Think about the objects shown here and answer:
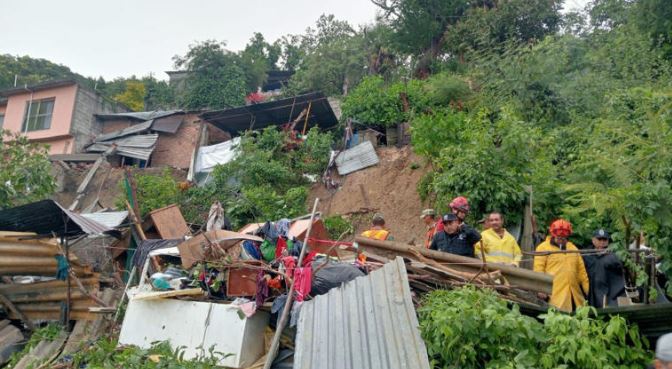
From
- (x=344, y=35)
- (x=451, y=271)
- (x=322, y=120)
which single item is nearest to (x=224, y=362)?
(x=451, y=271)

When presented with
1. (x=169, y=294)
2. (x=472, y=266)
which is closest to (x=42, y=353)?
(x=169, y=294)

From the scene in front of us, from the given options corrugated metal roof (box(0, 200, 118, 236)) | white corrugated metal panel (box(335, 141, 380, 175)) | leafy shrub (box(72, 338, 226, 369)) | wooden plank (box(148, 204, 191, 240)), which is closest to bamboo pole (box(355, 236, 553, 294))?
leafy shrub (box(72, 338, 226, 369))

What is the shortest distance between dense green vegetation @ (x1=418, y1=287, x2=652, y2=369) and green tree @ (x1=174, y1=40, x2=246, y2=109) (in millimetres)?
21524

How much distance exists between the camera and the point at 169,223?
1300 centimetres

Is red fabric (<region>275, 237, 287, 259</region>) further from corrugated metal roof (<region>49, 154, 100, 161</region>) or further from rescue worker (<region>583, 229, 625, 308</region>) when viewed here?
corrugated metal roof (<region>49, 154, 100, 161</region>)

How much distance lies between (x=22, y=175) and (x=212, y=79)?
14.1m

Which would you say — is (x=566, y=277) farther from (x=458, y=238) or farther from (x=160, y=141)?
(x=160, y=141)

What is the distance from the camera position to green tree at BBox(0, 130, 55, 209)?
1151 centimetres

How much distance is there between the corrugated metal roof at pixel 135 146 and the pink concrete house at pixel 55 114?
1.29 meters

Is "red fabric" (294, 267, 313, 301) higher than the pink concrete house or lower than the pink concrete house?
lower

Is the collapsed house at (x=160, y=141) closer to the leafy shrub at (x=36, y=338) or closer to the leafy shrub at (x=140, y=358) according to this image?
the leafy shrub at (x=36, y=338)

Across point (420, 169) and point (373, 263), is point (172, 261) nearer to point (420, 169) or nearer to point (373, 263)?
point (373, 263)

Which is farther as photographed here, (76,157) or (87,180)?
(76,157)

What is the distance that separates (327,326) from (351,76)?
19.4 metres
